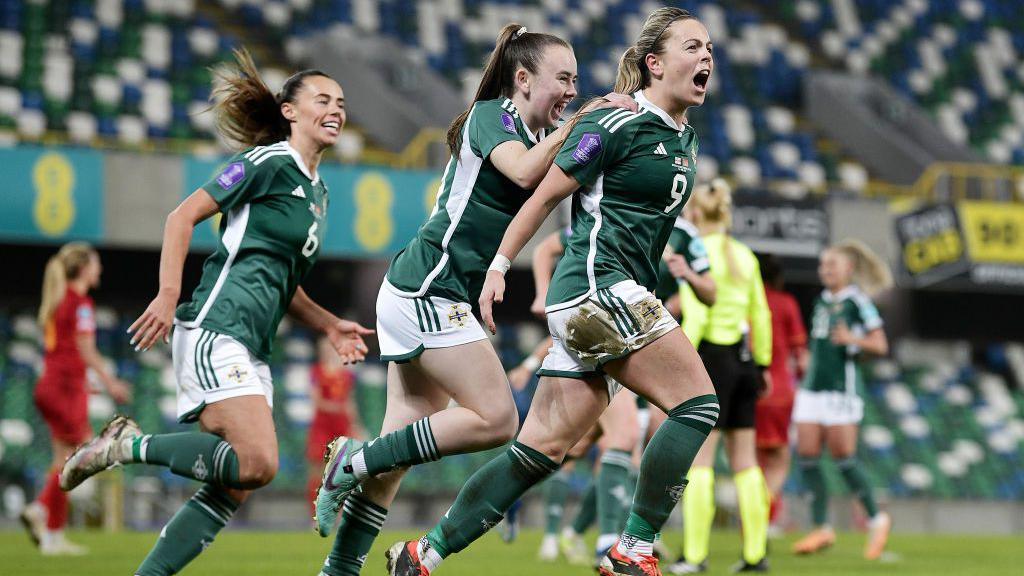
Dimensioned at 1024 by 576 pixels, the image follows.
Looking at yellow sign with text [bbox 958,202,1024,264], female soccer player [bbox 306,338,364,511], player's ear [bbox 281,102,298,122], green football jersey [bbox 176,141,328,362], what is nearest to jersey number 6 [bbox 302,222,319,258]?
green football jersey [bbox 176,141,328,362]

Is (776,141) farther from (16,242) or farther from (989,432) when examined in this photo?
(16,242)

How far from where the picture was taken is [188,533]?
15.4ft

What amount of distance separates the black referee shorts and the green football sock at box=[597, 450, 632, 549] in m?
0.57

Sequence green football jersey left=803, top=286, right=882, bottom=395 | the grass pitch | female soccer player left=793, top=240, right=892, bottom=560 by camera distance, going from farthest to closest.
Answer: green football jersey left=803, top=286, right=882, bottom=395
female soccer player left=793, top=240, right=892, bottom=560
the grass pitch

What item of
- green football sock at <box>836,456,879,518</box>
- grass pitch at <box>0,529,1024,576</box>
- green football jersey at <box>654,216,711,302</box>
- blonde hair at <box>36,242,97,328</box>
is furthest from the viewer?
green football sock at <box>836,456,879,518</box>

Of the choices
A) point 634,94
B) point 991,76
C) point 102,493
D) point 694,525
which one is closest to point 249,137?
point 634,94

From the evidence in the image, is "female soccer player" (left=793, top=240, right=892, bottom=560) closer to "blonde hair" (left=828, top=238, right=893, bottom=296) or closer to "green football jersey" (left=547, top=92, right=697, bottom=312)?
"blonde hair" (left=828, top=238, right=893, bottom=296)

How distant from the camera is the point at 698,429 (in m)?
4.55

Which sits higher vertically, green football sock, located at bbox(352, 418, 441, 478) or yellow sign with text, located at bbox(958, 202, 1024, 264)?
yellow sign with text, located at bbox(958, 202, 1024, 264)

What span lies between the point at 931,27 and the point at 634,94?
69.1 feet

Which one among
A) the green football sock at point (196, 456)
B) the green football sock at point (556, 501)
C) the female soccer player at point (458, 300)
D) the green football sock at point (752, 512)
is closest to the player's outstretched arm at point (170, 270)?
the green football sock at point (196, 456)

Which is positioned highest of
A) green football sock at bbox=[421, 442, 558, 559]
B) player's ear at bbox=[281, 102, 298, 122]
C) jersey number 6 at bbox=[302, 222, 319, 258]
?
player's ear at bbox=[281, 102, 298, 122]

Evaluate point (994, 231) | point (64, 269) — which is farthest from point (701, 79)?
point (994, 231)

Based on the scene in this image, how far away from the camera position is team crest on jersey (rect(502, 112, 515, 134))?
467 cm
